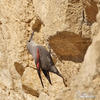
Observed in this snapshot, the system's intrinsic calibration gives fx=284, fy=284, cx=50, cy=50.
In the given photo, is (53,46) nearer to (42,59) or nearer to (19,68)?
(42,59)

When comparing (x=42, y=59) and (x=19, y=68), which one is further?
(x=19, y=68)

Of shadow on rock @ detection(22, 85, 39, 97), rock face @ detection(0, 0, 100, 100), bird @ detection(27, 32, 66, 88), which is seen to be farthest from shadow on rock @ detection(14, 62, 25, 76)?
bird @ detection(27, 32, 66, 88)

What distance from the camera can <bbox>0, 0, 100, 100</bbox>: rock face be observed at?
143 centimetres

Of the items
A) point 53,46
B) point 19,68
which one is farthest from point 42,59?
point 19,68

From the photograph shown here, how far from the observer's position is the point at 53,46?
2.14 meters

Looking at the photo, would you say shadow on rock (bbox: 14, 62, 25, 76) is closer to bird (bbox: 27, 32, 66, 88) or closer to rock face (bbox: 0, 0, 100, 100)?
rock face (bbox: 0, 0, 100, 100)

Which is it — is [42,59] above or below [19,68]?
above

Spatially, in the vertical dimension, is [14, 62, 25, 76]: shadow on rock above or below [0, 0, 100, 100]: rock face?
below

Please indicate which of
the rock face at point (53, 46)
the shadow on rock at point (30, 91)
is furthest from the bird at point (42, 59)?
the shadow on rock at point (30, 91)

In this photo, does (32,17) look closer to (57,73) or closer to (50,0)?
(50,0)

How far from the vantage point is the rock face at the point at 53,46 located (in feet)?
4.70

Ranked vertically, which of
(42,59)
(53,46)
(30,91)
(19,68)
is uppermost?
(53,46)

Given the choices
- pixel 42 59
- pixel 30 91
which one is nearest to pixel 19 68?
pixel 30 91

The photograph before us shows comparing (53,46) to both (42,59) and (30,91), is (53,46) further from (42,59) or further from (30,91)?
(30,91)
